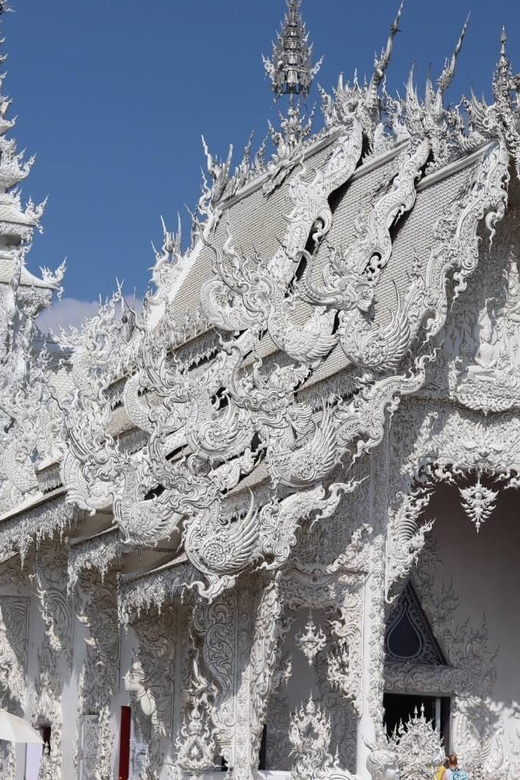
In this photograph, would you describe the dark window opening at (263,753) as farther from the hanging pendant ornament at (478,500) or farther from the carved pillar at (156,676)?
the hanging pendant ornament at (478,500)

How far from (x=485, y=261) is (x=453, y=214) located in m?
0.91

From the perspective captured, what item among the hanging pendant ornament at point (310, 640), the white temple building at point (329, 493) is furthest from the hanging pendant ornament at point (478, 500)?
the hanging pendant ornament at point (310, 640)

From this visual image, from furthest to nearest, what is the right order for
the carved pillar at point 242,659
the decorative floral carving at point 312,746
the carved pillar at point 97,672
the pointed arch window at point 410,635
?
the carved pillar at point 97,672 < the pointed arch window at point 410,635 < the carved pillar at point 242,659 < the decorative floral carving at point 312,746

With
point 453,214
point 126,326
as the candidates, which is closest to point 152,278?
point 126,326

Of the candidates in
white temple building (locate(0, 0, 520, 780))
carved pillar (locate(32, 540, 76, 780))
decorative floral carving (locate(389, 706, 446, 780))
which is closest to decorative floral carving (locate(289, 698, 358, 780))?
white temple building (locate(0, 0, 520, 780))

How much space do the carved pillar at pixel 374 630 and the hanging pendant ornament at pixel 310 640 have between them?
1.08 feet

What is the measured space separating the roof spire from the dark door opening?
794cm

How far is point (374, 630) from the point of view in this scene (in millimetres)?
14617

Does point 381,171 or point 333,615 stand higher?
point 381,171

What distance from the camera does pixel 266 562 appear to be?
14.3 meters

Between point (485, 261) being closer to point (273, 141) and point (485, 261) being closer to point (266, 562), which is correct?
point (266, 562)

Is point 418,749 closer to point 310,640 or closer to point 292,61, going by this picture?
point 310,640

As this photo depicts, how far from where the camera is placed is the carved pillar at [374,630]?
14.5 meters

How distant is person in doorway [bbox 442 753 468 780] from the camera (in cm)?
1476
